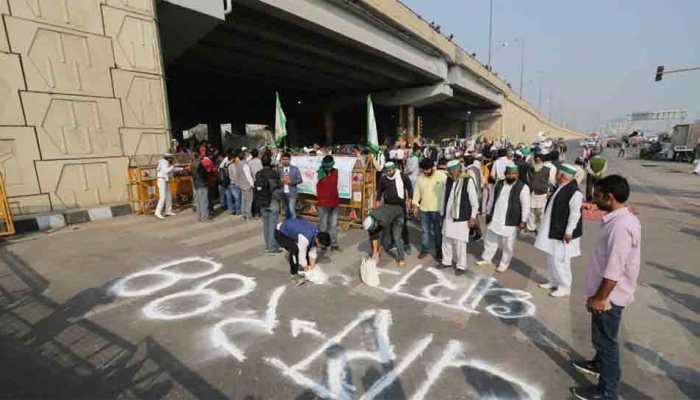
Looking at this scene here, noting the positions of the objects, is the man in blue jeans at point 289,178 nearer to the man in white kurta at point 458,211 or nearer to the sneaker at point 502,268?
the man in white kurta at point 458,211

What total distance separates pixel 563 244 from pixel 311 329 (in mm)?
3547

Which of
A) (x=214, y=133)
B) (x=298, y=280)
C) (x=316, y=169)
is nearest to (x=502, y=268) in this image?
(x=298, y=280)

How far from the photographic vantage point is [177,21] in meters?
11.6

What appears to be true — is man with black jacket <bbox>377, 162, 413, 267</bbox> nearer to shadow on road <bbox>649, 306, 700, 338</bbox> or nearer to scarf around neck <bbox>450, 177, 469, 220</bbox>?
scarf around neck <bbox>450, 177, 469, 220</bbox>

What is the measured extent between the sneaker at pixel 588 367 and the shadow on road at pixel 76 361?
3.16 m

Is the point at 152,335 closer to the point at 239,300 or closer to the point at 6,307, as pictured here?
the point at 239,300

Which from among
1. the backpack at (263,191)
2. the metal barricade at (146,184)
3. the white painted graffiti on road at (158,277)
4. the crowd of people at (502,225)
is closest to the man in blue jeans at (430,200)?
the crowd of people at (502,225)

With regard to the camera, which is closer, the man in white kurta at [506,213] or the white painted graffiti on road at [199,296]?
the white painted graffiti on road at [199,296]

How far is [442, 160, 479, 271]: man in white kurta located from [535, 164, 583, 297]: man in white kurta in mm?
1003

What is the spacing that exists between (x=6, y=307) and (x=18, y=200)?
18.2ft

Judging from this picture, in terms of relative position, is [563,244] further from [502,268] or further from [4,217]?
[4,217]

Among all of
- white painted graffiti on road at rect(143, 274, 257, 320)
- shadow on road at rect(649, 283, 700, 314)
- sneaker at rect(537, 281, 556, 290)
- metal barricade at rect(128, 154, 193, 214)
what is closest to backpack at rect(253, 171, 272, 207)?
white painted graffiti on road at rect(143, 274, 257, 320)

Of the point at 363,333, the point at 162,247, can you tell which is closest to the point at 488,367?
the point at 363,333

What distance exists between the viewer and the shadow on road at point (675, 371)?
2.80 metres
